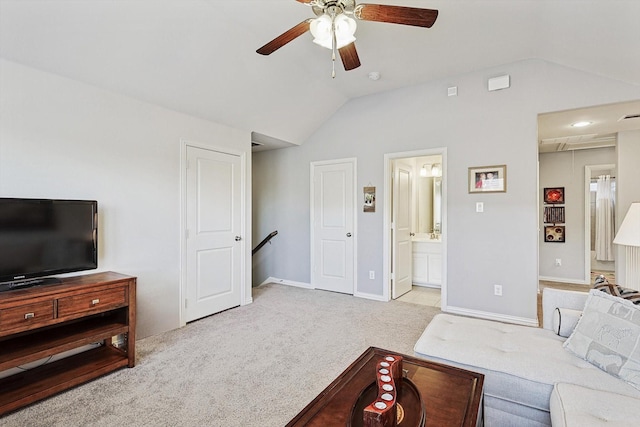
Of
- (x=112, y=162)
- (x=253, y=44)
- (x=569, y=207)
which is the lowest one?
(x=569, y=207)

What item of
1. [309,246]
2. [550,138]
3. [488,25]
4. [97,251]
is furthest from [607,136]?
[97,251]

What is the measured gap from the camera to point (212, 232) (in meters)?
3.86

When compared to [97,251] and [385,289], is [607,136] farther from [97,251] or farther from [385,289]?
[97,251]

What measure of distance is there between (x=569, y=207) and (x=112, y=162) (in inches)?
271

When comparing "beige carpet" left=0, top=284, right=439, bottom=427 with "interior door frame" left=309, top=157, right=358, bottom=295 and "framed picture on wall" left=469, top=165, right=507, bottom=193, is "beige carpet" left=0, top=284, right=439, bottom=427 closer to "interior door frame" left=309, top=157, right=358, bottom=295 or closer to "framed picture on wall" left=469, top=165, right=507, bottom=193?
"interior door frame" left=309, top=157, right=358, bottom=295

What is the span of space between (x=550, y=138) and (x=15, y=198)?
6186 millimetres

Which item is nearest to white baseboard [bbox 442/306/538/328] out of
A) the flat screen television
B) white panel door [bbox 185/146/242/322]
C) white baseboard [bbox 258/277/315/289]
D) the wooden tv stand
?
white baseboard [bbox 258/277/315/289]

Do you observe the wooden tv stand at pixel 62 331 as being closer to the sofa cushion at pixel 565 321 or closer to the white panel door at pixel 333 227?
the white panel door at pixel 333 227

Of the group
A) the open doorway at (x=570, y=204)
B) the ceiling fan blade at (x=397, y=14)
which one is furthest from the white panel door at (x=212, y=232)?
the open doorway at (x=570, y=204)

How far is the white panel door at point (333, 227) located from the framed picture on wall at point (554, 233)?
3.78m

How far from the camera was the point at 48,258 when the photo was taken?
7.75ft

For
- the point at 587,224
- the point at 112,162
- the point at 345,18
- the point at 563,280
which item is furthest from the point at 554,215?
the point at 112,162

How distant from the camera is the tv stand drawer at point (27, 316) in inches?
76.5

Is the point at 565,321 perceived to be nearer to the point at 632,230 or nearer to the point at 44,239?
the point at 632,230
